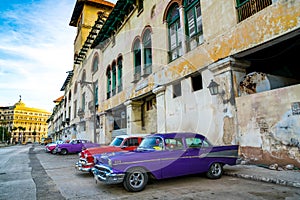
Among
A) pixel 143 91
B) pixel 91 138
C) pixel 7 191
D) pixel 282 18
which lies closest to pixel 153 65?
pixel 143 91

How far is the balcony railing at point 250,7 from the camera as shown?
7.77 m

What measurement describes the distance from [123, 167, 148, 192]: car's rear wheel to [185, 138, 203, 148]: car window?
1600 millimetres

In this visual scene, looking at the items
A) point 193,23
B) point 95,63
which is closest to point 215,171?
point 193,23

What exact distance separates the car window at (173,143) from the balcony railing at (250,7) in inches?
228

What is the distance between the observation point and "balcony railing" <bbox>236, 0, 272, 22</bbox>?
777 cm

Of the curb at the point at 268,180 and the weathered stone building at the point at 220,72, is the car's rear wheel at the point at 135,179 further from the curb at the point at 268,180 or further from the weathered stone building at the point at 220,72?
the weathered stone building at the point at 220,72

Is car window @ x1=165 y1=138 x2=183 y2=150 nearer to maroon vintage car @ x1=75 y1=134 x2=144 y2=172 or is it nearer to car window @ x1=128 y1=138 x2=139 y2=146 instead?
maroon vintage car @ x1=75 y1=134 x2=144 y2=172

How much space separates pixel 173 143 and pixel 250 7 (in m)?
6.24

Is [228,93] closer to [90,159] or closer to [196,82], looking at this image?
[196,82]

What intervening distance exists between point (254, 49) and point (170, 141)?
4.79 meters

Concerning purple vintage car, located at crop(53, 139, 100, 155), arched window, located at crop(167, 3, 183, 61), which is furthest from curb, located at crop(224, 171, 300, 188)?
purple vintage car, located at crop(53, 139, 100, 155)

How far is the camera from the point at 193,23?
452 inches

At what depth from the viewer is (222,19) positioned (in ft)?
29.5

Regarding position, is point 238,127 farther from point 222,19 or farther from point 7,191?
point 7,191
